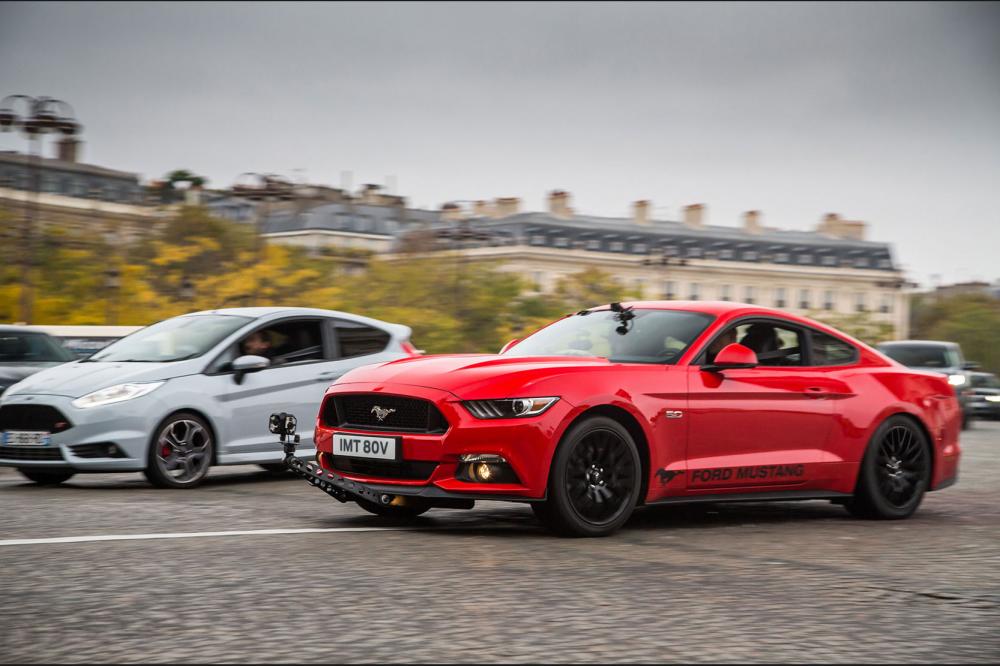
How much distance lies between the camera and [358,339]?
44.6 feet

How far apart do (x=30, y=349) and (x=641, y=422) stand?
9.07 metres

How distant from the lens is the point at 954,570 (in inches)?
298

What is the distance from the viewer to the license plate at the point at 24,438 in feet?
36.5

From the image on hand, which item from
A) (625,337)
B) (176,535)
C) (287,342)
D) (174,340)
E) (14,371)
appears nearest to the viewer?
(176,535)

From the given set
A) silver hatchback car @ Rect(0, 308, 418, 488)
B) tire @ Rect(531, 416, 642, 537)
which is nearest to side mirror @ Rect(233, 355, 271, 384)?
silver hatchback car @ Rect(0, 308, 418, 488)

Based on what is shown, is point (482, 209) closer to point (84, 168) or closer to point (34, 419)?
point (84, 168)

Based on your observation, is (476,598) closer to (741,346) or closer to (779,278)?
(741,346)

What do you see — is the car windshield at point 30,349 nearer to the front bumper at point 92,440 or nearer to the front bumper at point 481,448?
the front bumper at point 92,440

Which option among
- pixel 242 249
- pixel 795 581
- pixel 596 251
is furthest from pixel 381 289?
pixel 596 251

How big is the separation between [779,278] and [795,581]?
129194mm

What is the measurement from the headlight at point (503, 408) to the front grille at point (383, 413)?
0.62 ft

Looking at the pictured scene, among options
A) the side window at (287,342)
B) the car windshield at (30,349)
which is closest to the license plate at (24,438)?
the side window at (287,342)

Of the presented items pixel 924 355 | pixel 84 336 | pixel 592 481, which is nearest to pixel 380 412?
pixel 592 481

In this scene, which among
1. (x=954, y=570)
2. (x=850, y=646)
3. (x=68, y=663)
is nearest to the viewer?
(x=68, y=663)
